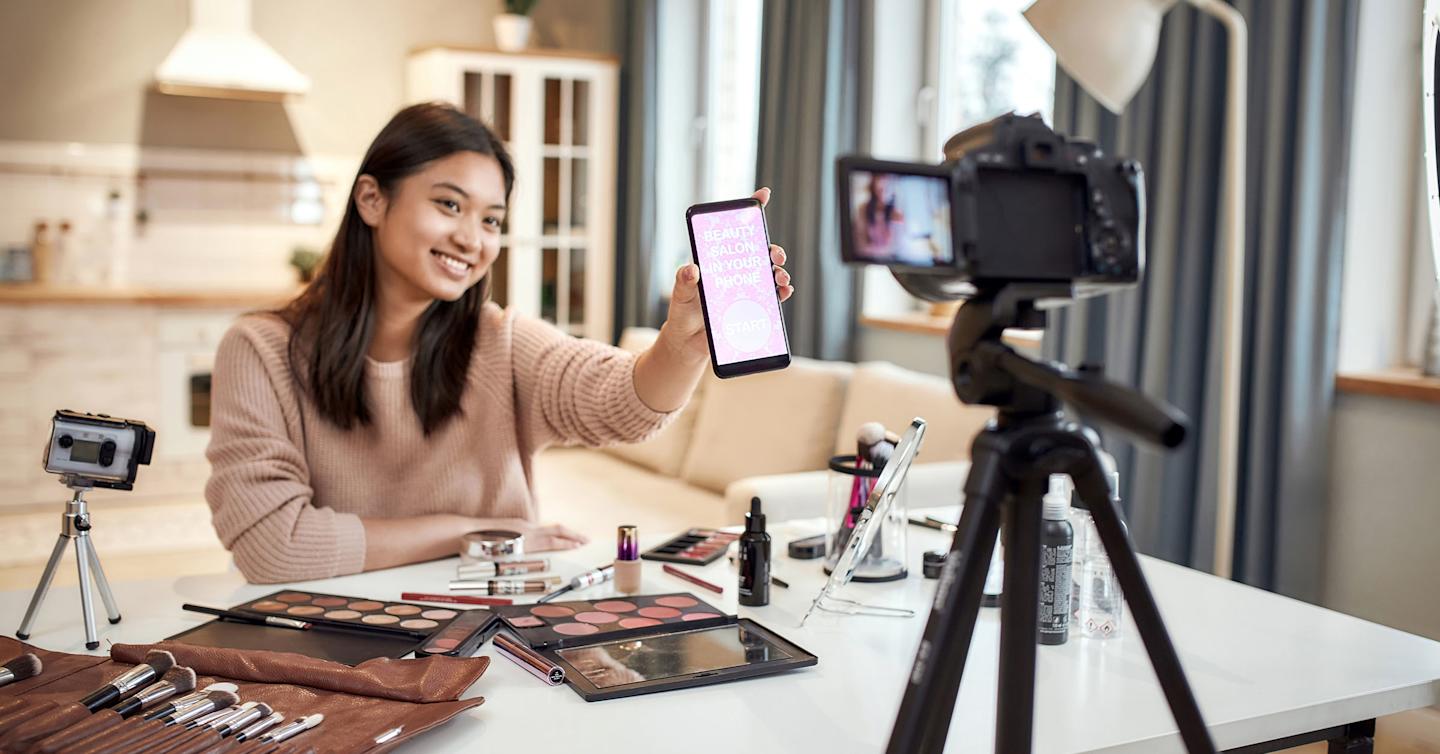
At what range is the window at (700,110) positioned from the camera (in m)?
5.21

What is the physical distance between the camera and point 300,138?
554 cm

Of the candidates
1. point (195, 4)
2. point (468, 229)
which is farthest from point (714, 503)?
point (195, 4)

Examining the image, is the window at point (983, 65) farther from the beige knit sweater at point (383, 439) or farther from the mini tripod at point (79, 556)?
the mini tripod at point (79, 556)

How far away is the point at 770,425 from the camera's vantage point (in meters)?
3.55

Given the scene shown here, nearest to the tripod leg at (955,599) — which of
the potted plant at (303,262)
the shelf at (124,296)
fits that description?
the shelf at (124,296)

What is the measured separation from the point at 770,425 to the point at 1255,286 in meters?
1.48

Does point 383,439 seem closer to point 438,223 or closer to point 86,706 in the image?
point 438,223

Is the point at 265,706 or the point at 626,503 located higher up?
the point at 265,706

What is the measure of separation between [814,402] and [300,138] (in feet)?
10.5

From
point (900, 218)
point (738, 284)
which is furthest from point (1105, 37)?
point (900, 218)

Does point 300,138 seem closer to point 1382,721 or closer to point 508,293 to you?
point 508,293

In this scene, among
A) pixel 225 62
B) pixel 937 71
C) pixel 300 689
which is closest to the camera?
pixel 300 689

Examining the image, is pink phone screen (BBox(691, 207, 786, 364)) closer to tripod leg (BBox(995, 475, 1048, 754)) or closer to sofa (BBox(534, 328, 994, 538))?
tripod leg (BBox(995, 475, 1048, 754))

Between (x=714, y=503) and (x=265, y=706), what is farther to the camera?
(x=714, y=503)
